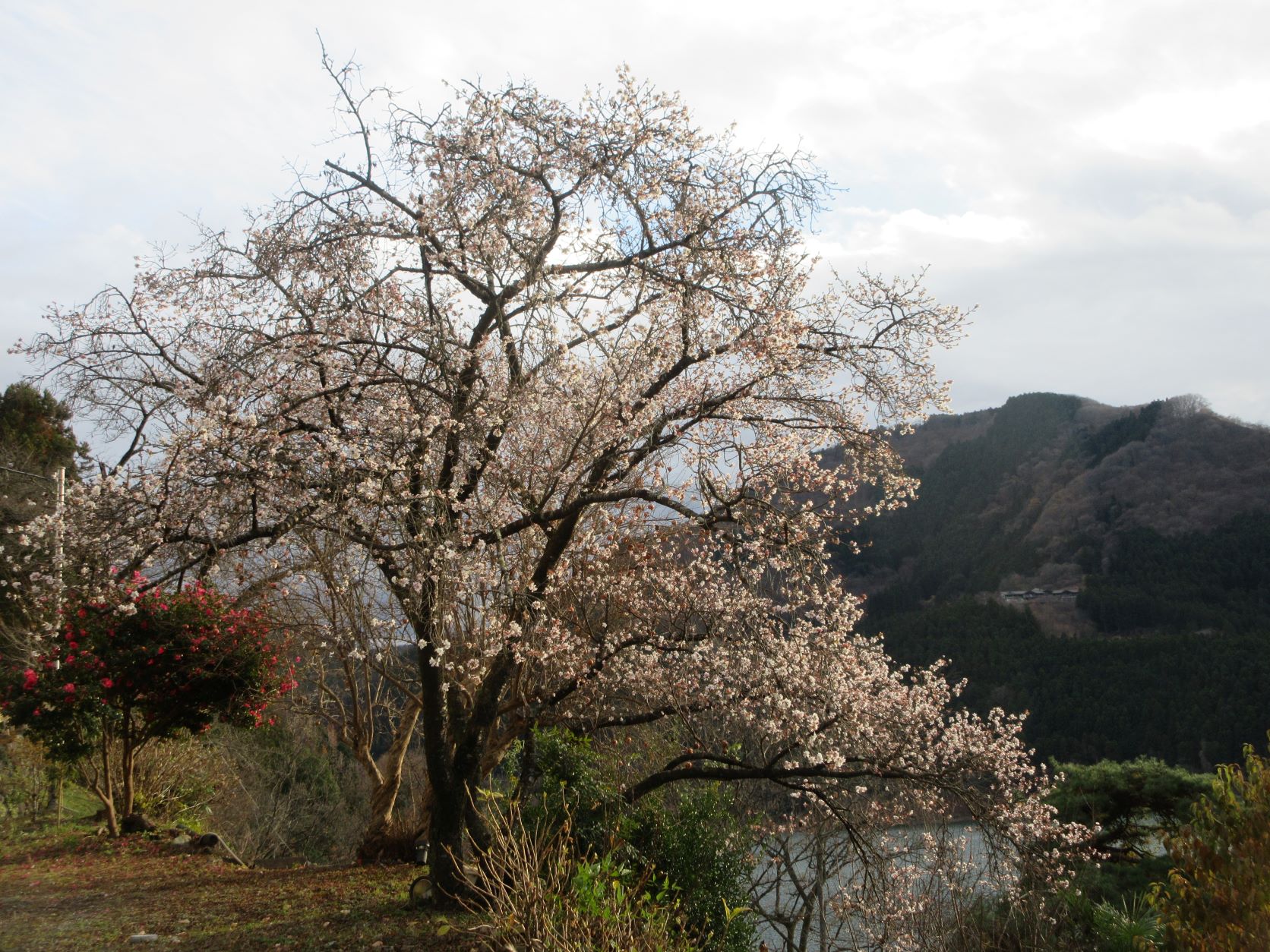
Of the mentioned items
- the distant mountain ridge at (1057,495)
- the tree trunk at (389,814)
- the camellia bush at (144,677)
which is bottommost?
the tree trunk at (389,814)

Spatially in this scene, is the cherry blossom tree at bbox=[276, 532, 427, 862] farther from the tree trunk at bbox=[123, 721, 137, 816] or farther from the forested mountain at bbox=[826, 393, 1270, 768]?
the forested mountain at bbox=[826, 393, 1270, 768]

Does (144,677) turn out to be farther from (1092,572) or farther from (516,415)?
(1092,572)

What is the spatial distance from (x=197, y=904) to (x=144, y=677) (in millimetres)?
2851

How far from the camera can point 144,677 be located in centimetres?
812

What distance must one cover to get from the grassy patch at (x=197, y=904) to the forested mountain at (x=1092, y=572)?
37.0 feet

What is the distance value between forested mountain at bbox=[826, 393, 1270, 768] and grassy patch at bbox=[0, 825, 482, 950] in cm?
1127

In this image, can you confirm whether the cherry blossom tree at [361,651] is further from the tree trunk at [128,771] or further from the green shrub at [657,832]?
the tree trunk at [128,771]

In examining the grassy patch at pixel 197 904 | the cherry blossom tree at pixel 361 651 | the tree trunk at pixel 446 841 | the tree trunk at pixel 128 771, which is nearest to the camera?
the grassy patch at pixel 197 904

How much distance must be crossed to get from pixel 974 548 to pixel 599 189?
97.3 feet

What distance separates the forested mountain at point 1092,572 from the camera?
67.1ft

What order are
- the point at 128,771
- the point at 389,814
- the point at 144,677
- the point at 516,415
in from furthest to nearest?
the point at 128,771 → the point at 389,814 → the point at 144,677 → the point at 516,415

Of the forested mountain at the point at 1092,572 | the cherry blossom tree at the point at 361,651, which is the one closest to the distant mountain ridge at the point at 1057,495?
the forested mountain at the point at 1092,572

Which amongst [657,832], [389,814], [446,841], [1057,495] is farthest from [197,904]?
[1057,495]

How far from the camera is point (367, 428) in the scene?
16.9 feet
